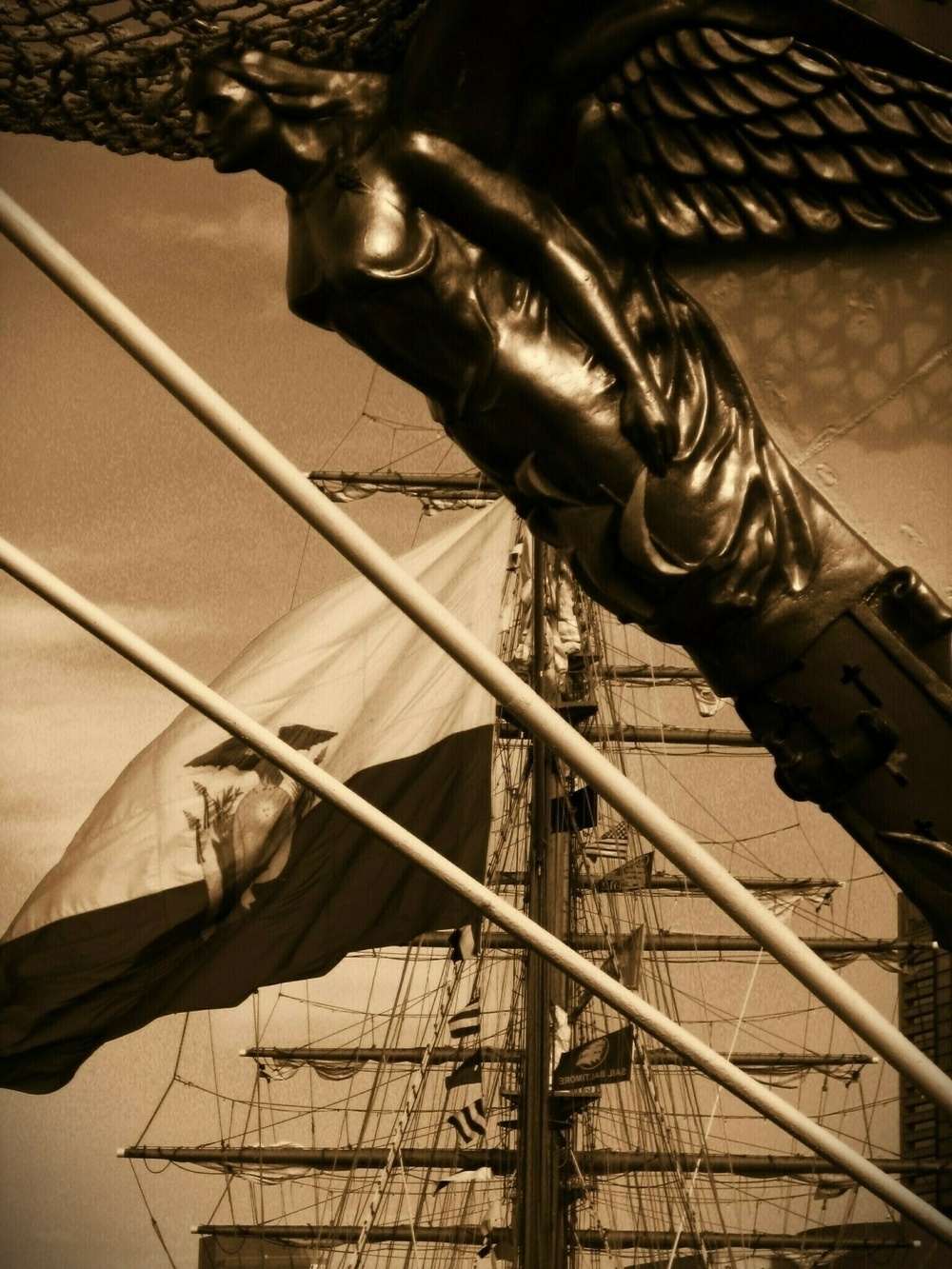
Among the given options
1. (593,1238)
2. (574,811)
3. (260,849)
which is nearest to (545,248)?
(260,849)

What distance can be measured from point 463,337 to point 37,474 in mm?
4281

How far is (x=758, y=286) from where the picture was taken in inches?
26.0

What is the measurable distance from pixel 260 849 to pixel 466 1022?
1942 millimetres

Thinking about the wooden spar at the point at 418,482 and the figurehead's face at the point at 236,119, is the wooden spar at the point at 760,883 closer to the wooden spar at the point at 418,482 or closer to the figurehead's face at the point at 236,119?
the wooden spar at the point at 418,482

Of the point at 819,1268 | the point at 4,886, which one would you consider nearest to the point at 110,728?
the point at 4,886

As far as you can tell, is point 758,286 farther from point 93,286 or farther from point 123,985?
point 123,985

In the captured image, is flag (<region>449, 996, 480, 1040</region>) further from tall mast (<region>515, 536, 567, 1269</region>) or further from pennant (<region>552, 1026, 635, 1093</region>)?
pennant (<region>552, 1026, 635, 1093</region>)

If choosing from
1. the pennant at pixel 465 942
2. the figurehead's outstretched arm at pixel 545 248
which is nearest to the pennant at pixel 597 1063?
the pennant at pixel 465 942

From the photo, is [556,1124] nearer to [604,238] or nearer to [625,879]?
[625,879]

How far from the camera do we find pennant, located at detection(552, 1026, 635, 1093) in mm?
5188

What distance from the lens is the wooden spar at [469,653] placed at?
0.57 metres

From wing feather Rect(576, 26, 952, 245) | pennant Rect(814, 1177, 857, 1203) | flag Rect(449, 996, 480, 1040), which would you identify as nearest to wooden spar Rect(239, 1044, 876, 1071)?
flag Rect(449, 996, 480, 1040)

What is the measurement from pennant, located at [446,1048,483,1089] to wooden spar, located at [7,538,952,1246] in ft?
15.6

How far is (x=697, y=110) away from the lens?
0.63 m
